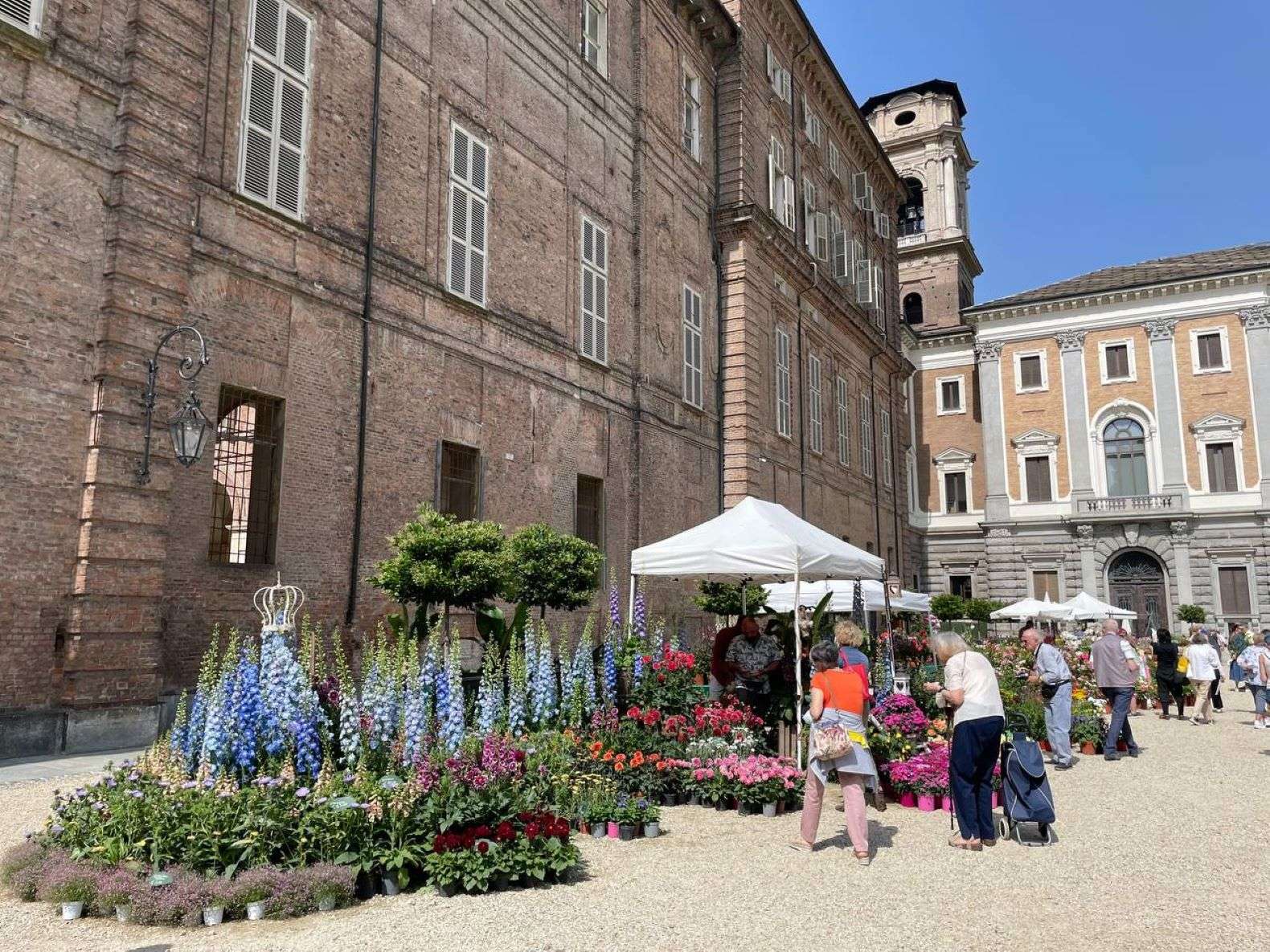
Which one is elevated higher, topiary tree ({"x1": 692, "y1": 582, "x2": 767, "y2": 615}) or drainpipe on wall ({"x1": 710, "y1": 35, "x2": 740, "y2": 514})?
drainpipe on wall ({"x1": 710, "y1": 35, "x2": 740, "y2": 514})

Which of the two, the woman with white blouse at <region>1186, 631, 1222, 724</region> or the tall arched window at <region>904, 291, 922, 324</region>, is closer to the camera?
the woman with white blouse at <region>1186, 631, 1222, 724</region>

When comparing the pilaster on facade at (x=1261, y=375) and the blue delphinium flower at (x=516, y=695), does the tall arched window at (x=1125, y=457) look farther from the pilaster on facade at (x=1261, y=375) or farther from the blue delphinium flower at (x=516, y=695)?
the blue delphinium flower at (x=516, y=695)

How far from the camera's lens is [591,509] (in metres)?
18.7

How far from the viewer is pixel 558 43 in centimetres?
1869

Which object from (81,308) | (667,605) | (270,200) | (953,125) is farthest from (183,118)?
(953,125)

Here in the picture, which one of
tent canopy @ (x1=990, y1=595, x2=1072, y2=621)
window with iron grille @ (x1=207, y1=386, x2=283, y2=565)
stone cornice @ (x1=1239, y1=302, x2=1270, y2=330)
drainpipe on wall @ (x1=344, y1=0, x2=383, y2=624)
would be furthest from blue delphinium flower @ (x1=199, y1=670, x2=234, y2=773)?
stone cornice @ (x1=1239, y1=302, x2=1270, y2=330)

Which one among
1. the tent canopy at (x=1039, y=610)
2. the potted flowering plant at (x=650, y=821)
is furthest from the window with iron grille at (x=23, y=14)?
the tent canopy at (x=1039, y=610)

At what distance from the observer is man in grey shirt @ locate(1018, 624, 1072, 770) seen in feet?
35.7

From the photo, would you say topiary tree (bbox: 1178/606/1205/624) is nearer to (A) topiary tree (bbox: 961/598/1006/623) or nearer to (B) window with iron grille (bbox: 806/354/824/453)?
(A) topiary tree (bbox: 961/598/1006/623)

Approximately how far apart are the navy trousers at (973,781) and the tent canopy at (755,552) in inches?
123

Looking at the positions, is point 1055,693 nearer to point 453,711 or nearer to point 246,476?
point 453,711

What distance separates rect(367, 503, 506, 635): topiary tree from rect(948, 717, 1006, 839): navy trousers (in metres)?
5.97

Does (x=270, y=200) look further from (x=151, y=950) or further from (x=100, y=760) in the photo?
(x=151, y=950)

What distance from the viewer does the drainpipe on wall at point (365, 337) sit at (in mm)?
12883
